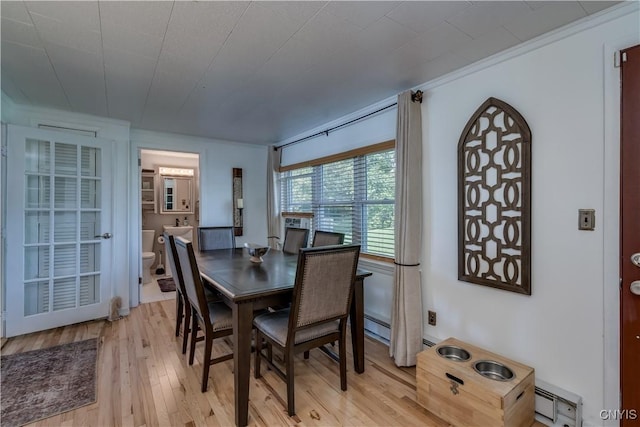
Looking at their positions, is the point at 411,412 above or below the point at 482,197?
below

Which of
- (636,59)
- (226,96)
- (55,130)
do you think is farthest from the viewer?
(55,130)

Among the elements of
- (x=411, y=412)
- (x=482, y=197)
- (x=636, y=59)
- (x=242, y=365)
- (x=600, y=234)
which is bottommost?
(x=411, y=412)

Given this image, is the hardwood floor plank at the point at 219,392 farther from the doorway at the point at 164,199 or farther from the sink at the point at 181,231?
the doorway at the point at 164,199

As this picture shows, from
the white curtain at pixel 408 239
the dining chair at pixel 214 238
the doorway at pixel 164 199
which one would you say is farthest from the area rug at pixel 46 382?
the doorway at pixel 164 199

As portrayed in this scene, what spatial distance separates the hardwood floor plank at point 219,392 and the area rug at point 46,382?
0.08m

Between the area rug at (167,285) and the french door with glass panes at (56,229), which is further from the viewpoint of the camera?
the area rug at (167,285)

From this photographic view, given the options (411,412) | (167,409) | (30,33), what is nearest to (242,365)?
(167,409)

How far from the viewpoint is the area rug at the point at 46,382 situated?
1879 millimetres

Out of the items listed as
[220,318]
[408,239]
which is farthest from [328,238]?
[220,318]

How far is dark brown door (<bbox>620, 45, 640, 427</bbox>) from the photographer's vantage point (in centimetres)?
150

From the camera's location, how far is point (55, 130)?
10.8 feet

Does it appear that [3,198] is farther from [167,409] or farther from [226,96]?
[167,409]

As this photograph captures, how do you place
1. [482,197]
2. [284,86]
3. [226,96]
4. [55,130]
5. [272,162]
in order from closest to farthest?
Result: [482,197], [284,86], [226,96], [55,130], [272,162]

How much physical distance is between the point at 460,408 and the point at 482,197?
1351 millimetres
